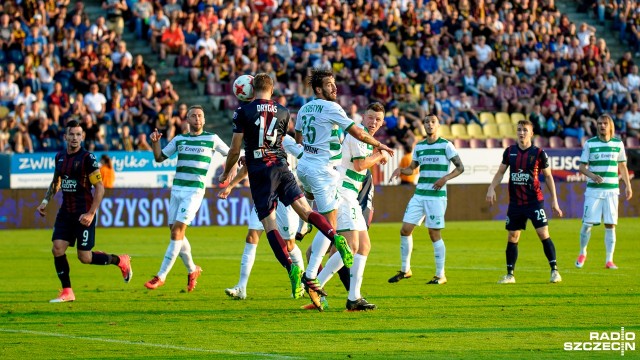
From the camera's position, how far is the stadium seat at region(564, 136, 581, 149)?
36188 mm

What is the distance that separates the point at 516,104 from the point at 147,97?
12367 mm

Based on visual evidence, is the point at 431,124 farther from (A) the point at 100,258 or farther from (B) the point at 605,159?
(A) the point at 100,258

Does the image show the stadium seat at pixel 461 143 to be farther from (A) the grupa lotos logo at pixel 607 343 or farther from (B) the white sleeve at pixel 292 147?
(A) the grupa lotos logo at pixel 607 343

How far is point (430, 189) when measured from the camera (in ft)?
55.8

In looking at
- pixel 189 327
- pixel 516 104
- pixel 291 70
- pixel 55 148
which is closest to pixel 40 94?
pixel 55 148

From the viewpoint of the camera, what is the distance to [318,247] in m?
13.1

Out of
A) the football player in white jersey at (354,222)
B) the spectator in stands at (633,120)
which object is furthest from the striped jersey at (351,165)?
the spectator in stands at (633,120)

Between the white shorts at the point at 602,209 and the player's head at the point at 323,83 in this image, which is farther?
the white shorts at the point at 602,209

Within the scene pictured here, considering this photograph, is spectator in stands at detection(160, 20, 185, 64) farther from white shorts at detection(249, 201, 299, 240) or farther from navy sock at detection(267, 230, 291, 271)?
navy sock at detection(267, 230, 291, 271)

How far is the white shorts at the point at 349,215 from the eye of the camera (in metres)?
12.8

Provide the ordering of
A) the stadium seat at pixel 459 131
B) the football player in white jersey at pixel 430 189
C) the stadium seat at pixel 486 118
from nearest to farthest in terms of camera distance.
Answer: the football player in white jersey at pixel 430 189
the stadium seat at pixel 459 131
the stadium seat at pixel 486 118

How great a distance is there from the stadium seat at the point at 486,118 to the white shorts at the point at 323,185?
24.4m

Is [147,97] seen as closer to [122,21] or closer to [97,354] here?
[122,21]

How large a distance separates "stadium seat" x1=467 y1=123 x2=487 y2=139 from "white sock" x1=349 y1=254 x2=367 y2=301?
23.2m
